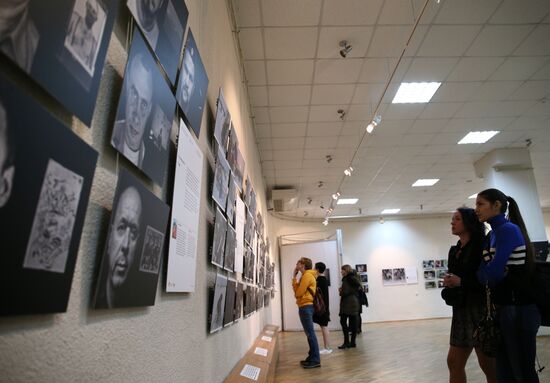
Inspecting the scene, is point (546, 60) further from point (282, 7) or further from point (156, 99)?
point (156, 99)

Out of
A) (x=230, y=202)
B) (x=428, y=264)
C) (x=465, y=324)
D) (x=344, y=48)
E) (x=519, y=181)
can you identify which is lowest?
(x=465, y=324)

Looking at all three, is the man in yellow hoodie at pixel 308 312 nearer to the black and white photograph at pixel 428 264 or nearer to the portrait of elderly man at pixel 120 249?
the portrait of elderly man at pixel 120 249

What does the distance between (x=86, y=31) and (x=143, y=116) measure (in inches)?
13.7

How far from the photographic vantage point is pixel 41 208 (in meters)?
0.65

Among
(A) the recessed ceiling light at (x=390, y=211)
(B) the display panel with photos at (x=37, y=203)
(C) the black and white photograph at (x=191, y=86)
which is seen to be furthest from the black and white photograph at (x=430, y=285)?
(B) the display panel with photos at (x=37, y=203)

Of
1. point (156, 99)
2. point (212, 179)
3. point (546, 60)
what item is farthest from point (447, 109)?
point (156, 99)

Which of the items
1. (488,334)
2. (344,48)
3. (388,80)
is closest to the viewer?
(488,334)

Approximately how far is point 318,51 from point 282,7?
841mm

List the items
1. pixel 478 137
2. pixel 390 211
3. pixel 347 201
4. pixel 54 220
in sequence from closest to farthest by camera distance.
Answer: pixel 54 220, pixel 478 137, pixel 347 201, pixel 390 211

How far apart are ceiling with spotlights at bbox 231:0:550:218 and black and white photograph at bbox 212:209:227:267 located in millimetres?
2406

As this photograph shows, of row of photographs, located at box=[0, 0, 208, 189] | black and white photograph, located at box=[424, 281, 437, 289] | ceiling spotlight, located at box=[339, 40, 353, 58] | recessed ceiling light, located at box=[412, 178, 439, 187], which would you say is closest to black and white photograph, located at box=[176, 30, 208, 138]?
row of photographs, located at box=[0, 0, 208, 189]

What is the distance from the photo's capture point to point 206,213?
6.99 ft

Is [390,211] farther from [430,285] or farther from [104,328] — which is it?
[104,328]

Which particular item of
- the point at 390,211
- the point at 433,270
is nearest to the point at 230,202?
the point at 390,211
